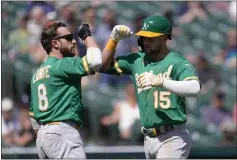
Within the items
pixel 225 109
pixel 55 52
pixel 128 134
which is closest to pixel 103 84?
pixel 128 134

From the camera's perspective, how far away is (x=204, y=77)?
1196cm

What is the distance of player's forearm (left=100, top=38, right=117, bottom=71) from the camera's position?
22.6 feet

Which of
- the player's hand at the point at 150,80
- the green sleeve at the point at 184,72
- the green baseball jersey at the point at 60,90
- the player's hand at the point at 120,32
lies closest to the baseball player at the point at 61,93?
Result: the green baseball jersey at the point at 60,90

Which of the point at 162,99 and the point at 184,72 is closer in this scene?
the point at 184,72

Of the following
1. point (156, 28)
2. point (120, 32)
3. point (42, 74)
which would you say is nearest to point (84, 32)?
point (120, 32)

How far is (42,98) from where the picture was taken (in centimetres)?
667

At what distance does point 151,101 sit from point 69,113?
2.40ft

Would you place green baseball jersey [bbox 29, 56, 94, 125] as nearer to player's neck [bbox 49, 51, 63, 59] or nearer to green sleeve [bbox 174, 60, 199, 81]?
player's neck [bbox 49, 51, 63, 59]

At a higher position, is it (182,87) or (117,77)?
(182,87)

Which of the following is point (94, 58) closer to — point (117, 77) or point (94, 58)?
point (94, 58)

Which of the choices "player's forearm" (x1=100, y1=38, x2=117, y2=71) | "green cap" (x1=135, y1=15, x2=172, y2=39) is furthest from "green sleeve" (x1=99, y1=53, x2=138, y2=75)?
"green cap" (x1=135, y1=15, x2=172, y2=39)

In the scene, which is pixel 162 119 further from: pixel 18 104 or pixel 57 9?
pixel 57 9

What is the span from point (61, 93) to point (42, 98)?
20cm

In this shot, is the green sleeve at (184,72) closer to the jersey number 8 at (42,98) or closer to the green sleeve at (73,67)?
the green sleeve at (73,67)
